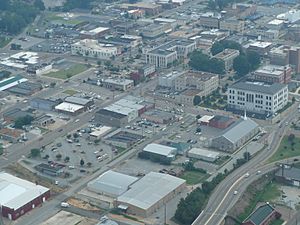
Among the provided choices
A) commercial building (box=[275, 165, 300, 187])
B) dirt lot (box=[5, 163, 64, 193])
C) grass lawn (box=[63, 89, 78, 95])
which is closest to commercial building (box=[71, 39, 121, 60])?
grass lawn (box=[63, 89, 78, 95])

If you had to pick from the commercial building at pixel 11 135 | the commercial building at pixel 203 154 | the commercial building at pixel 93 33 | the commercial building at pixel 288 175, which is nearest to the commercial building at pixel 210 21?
the commercial building at pixel 93 33

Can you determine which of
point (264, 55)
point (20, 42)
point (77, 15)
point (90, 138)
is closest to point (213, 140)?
point (90, 138)

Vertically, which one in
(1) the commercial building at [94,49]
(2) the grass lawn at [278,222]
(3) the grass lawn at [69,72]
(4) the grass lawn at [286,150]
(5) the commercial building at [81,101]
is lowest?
(2) the grass lawn at [278,222]

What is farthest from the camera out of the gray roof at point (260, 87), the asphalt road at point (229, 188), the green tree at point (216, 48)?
the green tree at point (216, 48)

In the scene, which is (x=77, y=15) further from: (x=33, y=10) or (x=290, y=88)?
(x=290, y=88)

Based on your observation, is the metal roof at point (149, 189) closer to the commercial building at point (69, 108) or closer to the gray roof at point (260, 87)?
the commercial building at point (69, 108)

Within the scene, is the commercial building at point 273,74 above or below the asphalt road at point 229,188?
above
